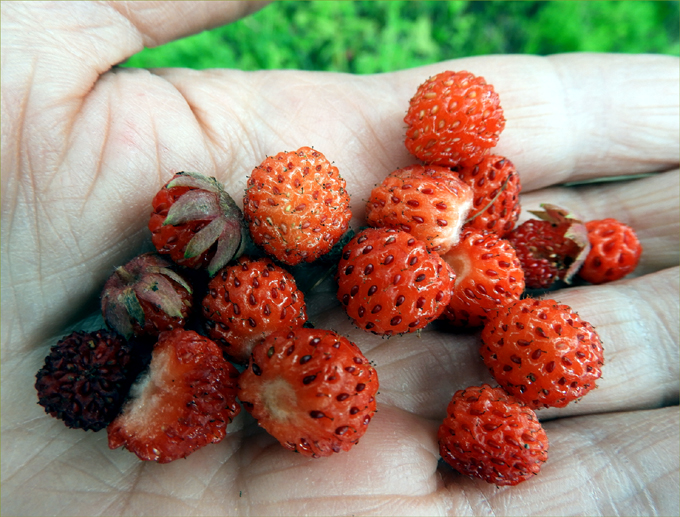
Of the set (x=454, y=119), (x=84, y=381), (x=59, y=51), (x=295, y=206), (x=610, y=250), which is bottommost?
(x=610, y=250)

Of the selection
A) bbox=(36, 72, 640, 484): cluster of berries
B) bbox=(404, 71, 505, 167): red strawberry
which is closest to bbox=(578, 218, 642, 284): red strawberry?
bbox=(36, 72, 640, 484): cluster of berries

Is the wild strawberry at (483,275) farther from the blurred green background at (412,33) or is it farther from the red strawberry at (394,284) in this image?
the blurred green background at (412,33)

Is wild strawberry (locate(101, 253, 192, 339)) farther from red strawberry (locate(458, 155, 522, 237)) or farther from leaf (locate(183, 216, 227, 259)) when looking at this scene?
red strawberry (locate(458, 155, 522, 237))

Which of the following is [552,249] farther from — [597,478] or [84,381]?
[84,381]

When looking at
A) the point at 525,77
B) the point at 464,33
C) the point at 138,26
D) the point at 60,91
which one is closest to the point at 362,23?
the point at 464,33

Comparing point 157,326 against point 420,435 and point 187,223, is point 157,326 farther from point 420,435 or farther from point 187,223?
point 420,435

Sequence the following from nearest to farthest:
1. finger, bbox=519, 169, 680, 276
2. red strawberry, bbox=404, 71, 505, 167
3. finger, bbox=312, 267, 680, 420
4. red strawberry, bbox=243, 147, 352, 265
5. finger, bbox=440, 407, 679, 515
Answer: red strawberry, bbox=243, 147, 352, 265, finger, bbox=440, 407, 679, 515, red strawberry, bbox=404, 71, 505, 167, finger, bbox=312, 267, 680, 420, finger, bbox=519, 169, 680, 276

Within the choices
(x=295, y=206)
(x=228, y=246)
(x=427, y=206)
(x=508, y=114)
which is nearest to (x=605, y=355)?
(x=427, y=206)
